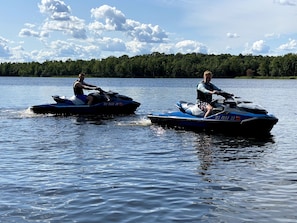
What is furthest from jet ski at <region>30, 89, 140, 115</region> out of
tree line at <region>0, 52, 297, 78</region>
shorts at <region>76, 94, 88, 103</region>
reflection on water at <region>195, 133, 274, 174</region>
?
tree line at <region>0, 52, 297, 78</region>

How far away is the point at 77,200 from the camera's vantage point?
8.20 meters

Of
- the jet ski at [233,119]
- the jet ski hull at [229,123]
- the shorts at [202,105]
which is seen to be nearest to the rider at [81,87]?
the jet ski hull at [229,123]

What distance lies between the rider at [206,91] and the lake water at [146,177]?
104cm

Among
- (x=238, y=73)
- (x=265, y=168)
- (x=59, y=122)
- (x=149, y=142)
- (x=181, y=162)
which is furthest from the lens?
(x=238, y=73)

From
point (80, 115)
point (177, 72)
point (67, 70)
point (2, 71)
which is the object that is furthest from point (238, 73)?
point (80, 115)

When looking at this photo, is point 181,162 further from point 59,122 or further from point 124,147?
point 59,122

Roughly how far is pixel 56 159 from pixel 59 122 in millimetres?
9156

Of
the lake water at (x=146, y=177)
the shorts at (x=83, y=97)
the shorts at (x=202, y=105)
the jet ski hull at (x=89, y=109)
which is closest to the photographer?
the lake water at (x=146, y=177)

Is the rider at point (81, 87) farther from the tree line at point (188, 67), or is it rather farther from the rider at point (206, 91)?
the tree line at point (188, 67)

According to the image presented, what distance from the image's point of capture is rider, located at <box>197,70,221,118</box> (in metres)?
16.7

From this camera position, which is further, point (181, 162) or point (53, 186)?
point (181, 162)

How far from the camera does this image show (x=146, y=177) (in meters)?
9.89

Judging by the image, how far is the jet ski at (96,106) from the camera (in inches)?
915

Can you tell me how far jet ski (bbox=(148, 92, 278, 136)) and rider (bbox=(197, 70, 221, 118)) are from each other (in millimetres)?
194
